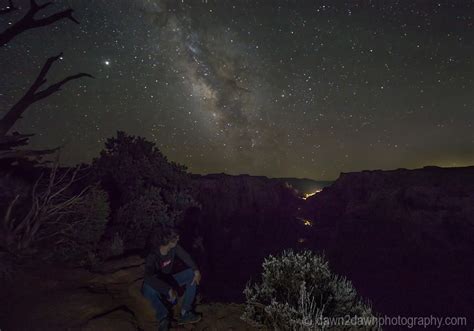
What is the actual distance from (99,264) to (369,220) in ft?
122

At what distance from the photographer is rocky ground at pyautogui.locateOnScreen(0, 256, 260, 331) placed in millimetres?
5156

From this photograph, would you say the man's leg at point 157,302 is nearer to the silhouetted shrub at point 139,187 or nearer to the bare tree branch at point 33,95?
the silhouetted shrub at point 139,187

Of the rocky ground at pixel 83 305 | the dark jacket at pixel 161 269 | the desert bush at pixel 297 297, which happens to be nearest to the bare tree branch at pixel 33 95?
the rocky ground at pixel 83 305

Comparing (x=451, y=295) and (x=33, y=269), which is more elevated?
(x=33, y=269)

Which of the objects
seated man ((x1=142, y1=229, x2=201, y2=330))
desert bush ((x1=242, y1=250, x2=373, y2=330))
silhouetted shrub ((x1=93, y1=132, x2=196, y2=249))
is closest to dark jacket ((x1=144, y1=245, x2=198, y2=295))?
seated man ((x1=142, y1=229, x2=201, y2=330))

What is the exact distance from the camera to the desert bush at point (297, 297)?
462 centimetres

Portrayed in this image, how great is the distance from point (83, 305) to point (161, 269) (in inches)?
88.5

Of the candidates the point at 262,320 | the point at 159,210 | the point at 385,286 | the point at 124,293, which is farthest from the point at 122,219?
the point at 385,286

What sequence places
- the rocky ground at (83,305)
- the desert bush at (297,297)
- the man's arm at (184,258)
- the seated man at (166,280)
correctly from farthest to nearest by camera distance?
the man's arm at (184,258), the rocky ground at (83,305), the seated man at (166,280), the desert bush at (297,297)

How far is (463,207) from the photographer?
3284cm

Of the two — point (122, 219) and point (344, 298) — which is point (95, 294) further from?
point (122, 219)

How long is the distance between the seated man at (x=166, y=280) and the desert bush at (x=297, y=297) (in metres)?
1.13

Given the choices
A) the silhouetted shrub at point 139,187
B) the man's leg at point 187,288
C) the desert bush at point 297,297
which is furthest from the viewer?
the silhouetted shrub at point 139,187

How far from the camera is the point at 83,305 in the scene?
19.2 feet
